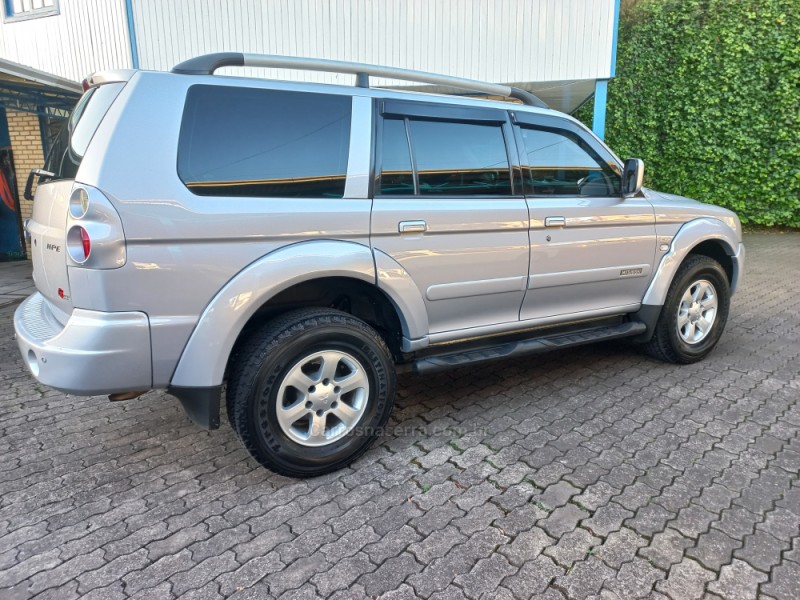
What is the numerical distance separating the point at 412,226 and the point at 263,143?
0.87 metres

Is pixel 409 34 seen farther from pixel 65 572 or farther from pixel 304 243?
pixel 65 572

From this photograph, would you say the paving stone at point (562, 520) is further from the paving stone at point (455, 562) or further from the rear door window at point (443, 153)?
the rear door window at point (443, 153)

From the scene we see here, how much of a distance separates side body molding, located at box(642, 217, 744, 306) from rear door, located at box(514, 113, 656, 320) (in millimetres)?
87

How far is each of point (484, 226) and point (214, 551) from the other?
215 cm

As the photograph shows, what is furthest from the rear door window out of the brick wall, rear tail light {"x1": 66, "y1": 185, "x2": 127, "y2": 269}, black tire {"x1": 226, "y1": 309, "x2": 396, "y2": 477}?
the brick wall

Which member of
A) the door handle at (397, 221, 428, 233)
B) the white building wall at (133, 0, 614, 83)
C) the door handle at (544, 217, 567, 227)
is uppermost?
the white building wall at (133, 0, 614, 83)

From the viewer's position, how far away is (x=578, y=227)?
11.8 ft

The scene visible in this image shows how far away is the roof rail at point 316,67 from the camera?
2.60m

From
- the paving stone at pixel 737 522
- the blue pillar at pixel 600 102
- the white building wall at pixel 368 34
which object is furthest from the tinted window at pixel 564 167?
the blue pillar at pixel 600 102

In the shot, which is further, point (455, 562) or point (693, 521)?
point (693, 521)

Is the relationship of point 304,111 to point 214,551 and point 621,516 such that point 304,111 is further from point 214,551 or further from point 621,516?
point 621,516

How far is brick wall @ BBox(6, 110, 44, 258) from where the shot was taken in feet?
31.1

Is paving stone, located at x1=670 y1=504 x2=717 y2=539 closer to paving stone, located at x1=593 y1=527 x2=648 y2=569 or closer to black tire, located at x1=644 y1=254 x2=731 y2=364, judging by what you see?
paving stone, located at x1=593 y1=527 x2=648 y2=569

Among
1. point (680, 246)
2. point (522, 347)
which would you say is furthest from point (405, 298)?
point (680, 246)
